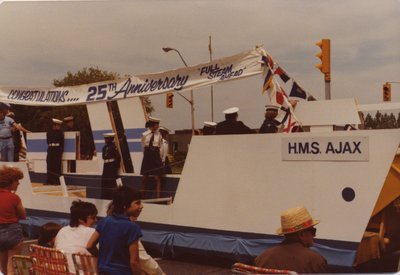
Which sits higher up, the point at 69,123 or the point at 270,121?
the point at 69,123

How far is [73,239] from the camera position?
432 centimetres

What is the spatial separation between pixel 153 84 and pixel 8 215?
3.31 m

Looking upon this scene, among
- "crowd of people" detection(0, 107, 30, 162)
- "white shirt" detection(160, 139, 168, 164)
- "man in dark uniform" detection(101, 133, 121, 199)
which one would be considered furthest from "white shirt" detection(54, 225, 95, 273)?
"crowd of people" detection(0, 107, 30, 162)

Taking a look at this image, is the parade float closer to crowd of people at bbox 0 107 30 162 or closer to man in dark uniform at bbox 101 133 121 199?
man in dark uniform at bbox 101 133 121 199

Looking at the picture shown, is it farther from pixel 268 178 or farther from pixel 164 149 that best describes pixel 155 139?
pixel 268 178

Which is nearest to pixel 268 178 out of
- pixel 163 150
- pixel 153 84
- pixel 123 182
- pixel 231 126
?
pixel 231 126

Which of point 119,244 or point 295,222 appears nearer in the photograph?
point 295,222

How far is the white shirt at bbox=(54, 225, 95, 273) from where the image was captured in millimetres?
4277

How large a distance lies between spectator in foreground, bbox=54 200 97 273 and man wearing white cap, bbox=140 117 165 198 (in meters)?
3.83

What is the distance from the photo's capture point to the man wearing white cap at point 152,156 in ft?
27.9

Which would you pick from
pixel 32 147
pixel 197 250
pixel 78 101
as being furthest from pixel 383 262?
pixel 32 147

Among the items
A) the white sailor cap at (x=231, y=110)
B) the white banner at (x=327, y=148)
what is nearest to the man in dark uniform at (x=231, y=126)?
the white sailor cap at (x=231, y=110)

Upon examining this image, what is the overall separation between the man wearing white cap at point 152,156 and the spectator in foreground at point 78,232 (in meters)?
3.83

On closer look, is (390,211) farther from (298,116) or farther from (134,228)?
(134,228)
